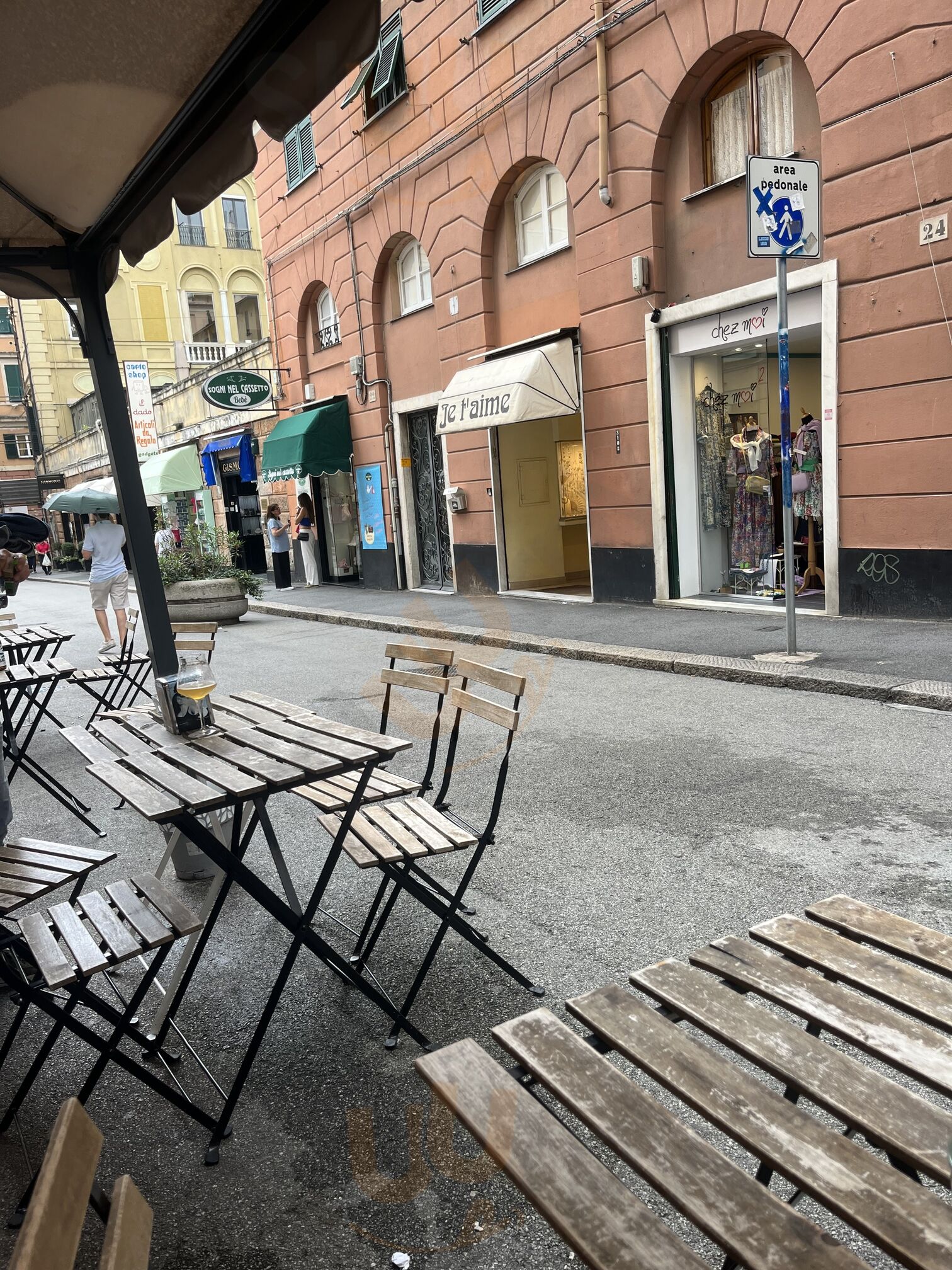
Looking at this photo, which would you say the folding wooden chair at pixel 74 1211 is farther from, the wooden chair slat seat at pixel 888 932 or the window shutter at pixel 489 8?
the window shutter at pixel 489 8

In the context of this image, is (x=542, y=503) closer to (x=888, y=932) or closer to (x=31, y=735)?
(x=31, y=735)

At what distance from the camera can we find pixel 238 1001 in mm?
3188

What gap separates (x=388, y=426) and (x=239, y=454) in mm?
7461

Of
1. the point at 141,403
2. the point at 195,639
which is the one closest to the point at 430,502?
the point at 141,403

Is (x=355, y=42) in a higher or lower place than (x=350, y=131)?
lower

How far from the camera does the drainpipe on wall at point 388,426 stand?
1661 centimetres

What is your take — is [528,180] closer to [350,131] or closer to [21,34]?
[350,131]

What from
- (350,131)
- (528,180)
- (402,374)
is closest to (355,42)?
(528,180)

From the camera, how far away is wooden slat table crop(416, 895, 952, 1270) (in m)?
1.25

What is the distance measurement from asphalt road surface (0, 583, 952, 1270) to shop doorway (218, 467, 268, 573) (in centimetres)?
1707

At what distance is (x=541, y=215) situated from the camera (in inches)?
504

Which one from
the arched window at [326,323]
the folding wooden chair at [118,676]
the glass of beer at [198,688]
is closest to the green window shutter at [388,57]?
the arched window at [326,323]

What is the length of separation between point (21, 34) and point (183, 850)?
119 inches

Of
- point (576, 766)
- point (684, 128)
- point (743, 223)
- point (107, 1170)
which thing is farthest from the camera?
point (684, 128)
